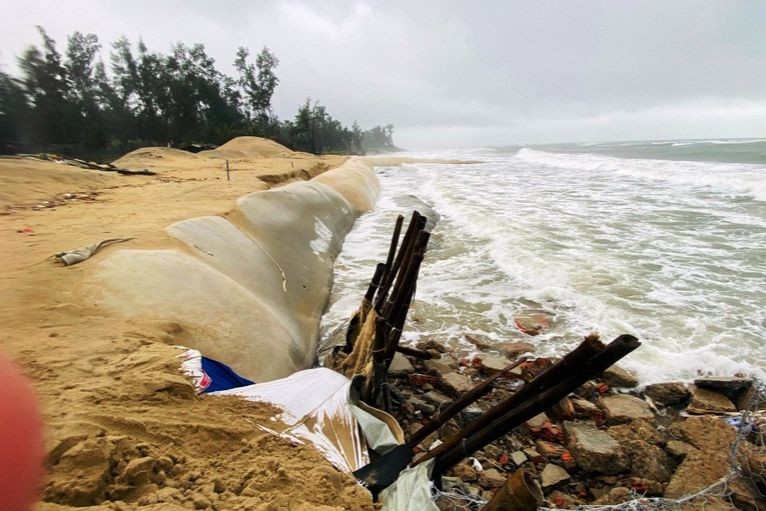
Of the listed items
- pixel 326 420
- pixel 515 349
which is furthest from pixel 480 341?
pixel 326 420

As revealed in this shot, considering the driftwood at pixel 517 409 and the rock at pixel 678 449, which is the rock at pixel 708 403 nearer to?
the rock at pixel 678 449

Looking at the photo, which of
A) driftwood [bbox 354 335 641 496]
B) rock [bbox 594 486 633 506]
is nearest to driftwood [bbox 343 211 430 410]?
driftwood [bbox 354 335 641 496]

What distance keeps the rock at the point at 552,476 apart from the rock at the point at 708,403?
6.22 ft

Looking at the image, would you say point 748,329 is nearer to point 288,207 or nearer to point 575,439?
point 575,439

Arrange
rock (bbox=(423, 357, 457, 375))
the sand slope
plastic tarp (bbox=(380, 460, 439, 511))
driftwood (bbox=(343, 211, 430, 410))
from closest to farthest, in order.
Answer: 1. the sand slope
2. plastic tarp (bbox=(380, 460, 439, 511))
3. driftwood (bbox=(343, 211, 430, 410))
4. rock (bbox=(423, 357, 457, 375))

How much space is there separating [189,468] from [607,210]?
51.0 feet

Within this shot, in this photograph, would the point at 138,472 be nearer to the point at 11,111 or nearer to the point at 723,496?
the point at 723,496

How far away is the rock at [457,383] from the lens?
4.48 metres

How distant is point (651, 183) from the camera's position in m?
21.0

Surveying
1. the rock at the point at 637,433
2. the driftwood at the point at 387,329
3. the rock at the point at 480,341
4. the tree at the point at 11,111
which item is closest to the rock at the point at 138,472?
the driftwood at the point at 387,329

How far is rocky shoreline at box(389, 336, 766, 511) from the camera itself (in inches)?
119

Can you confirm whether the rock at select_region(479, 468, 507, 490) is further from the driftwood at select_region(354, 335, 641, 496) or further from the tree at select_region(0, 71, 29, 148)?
the tree at select_region(0, 71, 29, 148)

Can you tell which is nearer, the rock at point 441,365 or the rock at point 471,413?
the rock at point 471,413

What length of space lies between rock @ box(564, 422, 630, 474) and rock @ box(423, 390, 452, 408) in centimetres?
126
